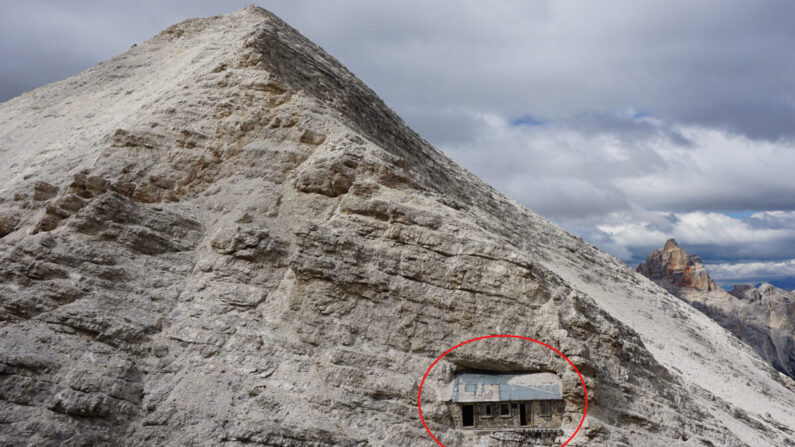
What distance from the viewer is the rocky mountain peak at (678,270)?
82.6m

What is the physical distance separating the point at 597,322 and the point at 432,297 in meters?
6.01

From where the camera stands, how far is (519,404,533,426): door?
15.8 m

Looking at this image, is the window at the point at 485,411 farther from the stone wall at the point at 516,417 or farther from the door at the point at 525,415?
the door at the point at 525,415

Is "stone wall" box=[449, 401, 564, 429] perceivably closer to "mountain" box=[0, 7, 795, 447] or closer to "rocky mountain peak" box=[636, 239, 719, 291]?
"mountain" box=[0, 7, 795, 447]

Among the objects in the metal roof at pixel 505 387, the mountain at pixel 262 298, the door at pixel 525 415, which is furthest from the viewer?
the door at pixel 525 415

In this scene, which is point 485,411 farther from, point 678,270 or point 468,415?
point 678,270

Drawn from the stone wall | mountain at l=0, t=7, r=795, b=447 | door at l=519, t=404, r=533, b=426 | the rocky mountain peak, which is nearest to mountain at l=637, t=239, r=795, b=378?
the rocky mountain peak

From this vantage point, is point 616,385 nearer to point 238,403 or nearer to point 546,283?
point 546,283

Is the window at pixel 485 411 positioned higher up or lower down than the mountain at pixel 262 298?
lower down

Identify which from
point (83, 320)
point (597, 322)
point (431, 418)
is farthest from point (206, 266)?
point (597, 322)

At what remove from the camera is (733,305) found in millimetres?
83375

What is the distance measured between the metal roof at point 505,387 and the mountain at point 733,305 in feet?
245

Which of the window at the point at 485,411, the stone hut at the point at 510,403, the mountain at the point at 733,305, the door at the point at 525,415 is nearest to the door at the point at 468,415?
the stone hut at the point at 510,403

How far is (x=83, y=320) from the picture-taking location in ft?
47.6
